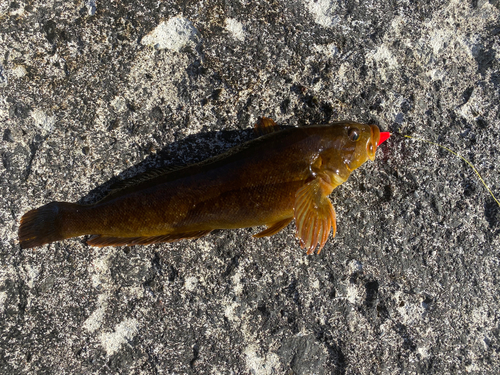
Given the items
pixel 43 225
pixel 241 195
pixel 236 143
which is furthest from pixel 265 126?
pixel 43 225

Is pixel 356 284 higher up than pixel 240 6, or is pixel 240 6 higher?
pixel 240 6

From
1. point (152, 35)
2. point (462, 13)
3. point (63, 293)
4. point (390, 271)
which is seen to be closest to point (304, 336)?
point (390, 271)

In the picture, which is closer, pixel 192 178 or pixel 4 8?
A: pixel 192 178

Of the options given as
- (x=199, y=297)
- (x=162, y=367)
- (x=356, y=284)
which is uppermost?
(x=356, y=284)

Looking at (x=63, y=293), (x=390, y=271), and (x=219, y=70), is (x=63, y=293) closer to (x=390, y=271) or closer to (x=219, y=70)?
(x=219, y=70)

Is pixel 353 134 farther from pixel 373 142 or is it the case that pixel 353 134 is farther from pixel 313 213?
pixel 313 213

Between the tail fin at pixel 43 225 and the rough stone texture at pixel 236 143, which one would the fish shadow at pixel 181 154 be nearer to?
the rough stone texture at pixel 236 143

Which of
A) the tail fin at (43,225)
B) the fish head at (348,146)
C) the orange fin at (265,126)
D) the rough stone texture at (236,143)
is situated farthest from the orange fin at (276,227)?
the tail fin at (43,225)
